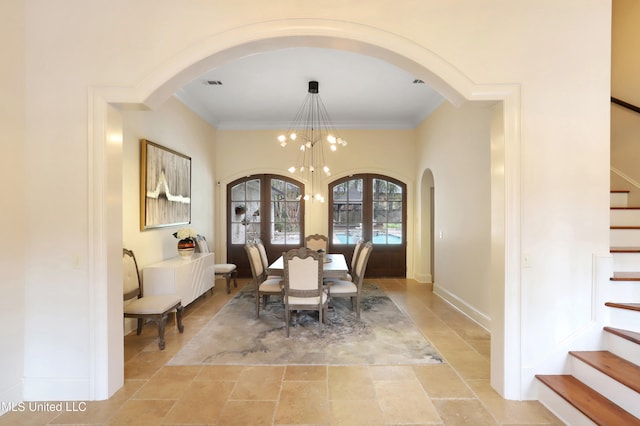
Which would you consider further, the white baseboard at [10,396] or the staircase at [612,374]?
the white baseboard at [10,396]

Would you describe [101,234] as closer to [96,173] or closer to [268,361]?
[96,173]

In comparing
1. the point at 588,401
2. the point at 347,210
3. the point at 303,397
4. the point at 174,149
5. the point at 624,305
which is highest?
the point at 174,149

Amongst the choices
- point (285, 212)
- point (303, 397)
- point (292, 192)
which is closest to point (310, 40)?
point (303, 397)

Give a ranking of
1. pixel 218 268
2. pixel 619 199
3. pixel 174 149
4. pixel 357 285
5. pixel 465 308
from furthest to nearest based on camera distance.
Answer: pixel 218 268 < pixel 174 149 < pixel 465 308 < pixel 357 285 < pixel 619 199

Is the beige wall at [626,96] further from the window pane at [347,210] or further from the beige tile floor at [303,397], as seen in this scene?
the window pane at [347,210]

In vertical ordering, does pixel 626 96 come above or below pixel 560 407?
above

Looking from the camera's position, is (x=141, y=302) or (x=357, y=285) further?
(x=357, y=285)

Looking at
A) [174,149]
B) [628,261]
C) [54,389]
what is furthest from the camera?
[174,149]

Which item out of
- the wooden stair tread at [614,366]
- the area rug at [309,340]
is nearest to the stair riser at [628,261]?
the wooden stair tread at [614,366]

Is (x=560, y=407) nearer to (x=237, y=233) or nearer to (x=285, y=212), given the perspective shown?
(x=285, y=212)

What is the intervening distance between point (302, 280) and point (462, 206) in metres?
2.51

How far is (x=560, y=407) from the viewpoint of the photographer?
→ 2195 millimetres

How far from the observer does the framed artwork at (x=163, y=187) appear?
4102mm

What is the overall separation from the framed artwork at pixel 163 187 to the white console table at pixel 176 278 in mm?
558
